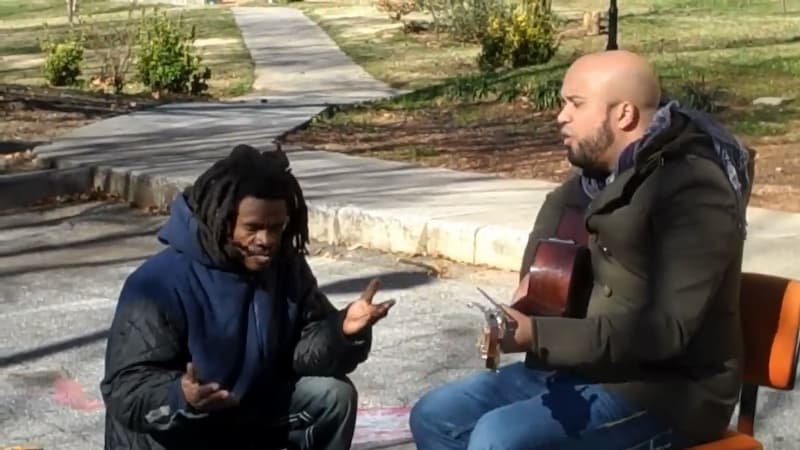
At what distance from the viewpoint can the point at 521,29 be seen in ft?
65.0

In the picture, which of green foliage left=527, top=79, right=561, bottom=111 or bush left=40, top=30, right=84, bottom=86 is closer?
green foliage left=527, top=79, right=561, bottom=111

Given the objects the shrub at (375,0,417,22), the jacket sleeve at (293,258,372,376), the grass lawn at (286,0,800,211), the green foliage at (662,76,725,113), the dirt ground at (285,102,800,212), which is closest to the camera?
the jacket sleeve at (293,258,372,376)

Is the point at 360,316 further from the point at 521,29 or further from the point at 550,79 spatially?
the point at 521,29

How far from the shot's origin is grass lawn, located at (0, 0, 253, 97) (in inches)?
843

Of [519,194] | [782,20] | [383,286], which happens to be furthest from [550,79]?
[782,20]

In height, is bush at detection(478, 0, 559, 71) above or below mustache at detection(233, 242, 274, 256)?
below

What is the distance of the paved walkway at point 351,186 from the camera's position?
26.8 feet

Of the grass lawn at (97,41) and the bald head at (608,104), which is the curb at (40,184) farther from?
the grass lawn at (97,41)

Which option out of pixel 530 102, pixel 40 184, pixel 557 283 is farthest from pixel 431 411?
pixel 530 102

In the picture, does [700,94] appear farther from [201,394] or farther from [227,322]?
[201,394]

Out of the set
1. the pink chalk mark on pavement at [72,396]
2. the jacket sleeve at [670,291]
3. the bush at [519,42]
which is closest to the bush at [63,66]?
the bush at [519,42]

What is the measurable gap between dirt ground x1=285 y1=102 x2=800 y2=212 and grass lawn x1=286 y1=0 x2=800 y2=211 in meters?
0.01

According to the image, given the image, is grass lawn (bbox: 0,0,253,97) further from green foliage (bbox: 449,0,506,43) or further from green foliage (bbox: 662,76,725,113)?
green foliage (bbox: 662,76,725,113)

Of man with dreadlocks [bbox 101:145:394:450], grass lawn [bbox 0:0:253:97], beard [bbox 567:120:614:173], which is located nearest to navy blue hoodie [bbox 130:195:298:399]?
man with dreadlocks [bbox 101:145:394:450]
